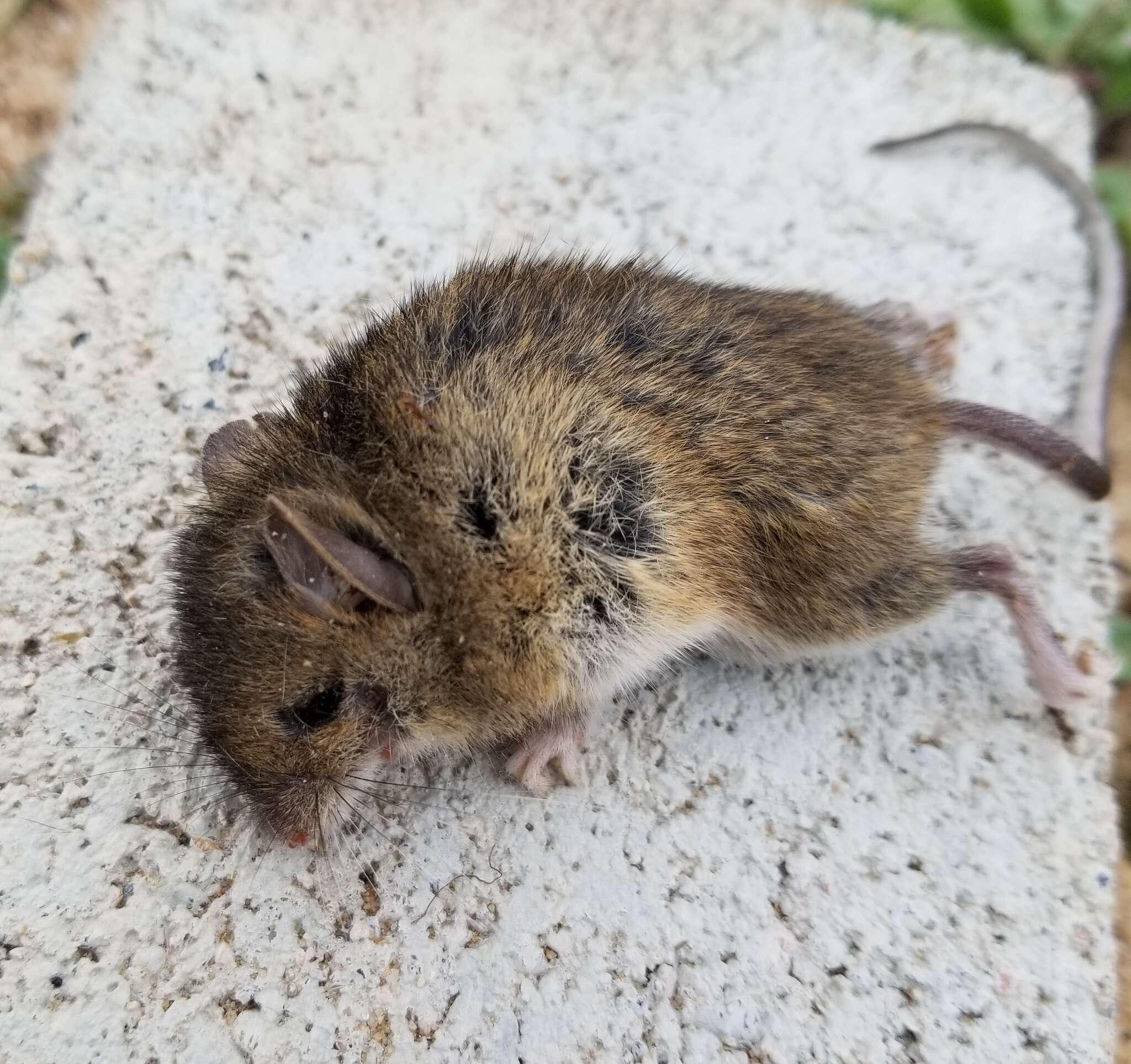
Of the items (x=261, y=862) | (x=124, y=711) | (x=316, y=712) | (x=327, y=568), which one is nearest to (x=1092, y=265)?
(x=327, y=568)

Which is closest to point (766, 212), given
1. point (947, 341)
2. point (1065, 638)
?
point (947, 341)

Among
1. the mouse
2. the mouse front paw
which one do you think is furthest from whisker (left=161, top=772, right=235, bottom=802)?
the mouse front paw

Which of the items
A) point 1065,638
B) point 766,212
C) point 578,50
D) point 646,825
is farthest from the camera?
point 578,50

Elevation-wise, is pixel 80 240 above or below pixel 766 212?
below

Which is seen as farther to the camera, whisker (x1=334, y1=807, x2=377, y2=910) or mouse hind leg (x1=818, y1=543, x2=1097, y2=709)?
mouse hind leg (x1=818, y1=543, x2=1097, y2=709)

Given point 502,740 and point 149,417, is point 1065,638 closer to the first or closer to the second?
point 502,740

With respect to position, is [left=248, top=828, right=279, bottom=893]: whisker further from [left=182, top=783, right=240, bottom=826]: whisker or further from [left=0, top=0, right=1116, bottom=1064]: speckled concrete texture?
[left=182, top=783, right=240, bottom=826]: whisker

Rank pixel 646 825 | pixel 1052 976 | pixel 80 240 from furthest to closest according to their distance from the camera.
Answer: pixel 80 240, pixel 646 825, pixel 1052 976
